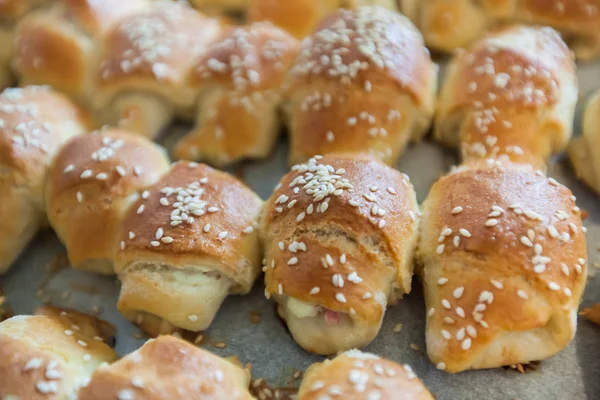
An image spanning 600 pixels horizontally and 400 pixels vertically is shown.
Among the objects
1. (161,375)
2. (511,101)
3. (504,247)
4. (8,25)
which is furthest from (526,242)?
(8,25)

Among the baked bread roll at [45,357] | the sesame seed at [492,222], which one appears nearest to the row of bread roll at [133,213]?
the baked bread roll at [45,357]

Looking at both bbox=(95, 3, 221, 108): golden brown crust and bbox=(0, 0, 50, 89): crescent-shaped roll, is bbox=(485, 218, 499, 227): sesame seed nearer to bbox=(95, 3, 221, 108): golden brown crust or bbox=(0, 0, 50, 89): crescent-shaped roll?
bbox=(95, 3, 221, 108): golden brown crust

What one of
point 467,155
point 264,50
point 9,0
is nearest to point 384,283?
point 467,155

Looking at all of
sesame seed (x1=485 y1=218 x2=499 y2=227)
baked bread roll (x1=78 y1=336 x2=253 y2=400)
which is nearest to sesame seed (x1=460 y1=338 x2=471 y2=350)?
sesame seed (x1=485 y1=218 x2=499 y2=227)

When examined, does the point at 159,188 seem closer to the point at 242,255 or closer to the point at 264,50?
the point at 242,255

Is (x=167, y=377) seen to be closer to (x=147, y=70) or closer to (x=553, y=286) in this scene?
(x=553, y=286)

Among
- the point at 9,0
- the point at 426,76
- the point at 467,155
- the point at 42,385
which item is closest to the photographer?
the point at 42,385
